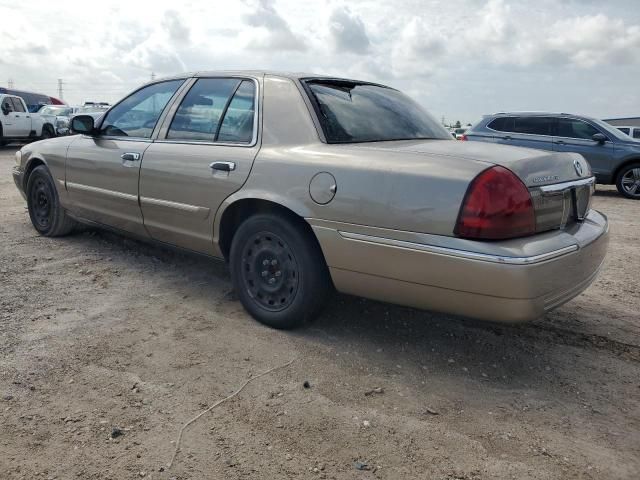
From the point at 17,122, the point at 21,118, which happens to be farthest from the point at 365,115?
the point at 21,118

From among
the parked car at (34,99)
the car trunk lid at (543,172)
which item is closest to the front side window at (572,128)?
the car trunk lid at (543,172)

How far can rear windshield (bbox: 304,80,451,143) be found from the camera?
3266 millimetres

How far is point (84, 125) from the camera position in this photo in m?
4.51

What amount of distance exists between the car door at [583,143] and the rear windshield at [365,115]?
7944 mm

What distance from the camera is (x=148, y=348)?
310 cm

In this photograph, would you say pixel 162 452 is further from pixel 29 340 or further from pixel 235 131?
pixel 235 131

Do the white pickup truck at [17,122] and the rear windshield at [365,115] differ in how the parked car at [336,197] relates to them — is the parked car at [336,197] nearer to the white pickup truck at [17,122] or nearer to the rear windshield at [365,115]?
the rear windshield at [365,115]

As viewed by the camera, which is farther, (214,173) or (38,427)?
(214,173)

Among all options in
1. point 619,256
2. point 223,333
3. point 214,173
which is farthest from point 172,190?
point 619,256

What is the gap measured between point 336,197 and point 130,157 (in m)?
1.91

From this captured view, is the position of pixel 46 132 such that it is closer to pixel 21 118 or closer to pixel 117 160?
pixel 21 118

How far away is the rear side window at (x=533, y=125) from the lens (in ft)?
36.1

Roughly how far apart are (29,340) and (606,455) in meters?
2.93

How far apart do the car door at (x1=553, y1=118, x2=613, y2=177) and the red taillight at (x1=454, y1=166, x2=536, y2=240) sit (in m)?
9.08
